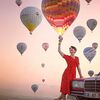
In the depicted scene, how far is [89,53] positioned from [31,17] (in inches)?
71.9

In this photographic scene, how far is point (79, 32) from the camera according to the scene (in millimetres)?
9695

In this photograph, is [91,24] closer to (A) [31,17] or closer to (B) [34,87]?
(A) [31,17]

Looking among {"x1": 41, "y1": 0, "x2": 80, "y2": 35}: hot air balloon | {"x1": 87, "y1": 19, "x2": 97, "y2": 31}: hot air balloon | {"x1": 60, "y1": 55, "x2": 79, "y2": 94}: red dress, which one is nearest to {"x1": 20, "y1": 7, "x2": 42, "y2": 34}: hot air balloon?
{"x1": 41, "y1": 0, "x2": 80, "y2": 35}: hot air balloon

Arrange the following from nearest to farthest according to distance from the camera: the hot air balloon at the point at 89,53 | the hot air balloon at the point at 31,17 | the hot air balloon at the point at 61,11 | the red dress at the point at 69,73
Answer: the red dress at the point at 69,73 → the hot air balloon at the point at 61,11 → the hot air balloon at the point at 31,17 → the hot air balloon at the point at 89,53

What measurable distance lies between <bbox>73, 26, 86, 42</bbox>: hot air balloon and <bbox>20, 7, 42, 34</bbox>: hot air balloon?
1007 mm

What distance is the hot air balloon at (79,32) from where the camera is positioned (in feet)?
31.9

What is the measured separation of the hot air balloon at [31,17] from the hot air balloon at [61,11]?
0.36m

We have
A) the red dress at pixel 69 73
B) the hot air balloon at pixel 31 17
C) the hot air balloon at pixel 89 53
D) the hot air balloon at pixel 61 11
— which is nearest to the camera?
the red dress at pixel 69 73

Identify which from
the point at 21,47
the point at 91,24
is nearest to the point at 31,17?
the point at 21,47

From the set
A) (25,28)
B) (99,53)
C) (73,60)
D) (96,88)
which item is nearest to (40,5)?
(25,28)

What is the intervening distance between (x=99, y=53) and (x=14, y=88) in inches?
96.8

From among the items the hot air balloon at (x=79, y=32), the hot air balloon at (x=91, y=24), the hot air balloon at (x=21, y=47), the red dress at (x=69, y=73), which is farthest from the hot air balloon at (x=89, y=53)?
the red dress at (x=69, y=73)

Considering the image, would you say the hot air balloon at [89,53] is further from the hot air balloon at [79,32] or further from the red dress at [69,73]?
the red dress at [69,73]

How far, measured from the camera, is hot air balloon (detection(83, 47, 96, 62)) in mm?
9688
